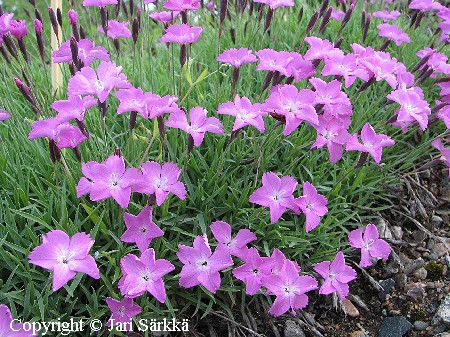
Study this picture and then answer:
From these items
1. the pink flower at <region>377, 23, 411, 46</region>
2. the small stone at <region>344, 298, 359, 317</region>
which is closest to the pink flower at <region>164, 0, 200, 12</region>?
the pink flower at <region>377, 23, 411, 46</region>

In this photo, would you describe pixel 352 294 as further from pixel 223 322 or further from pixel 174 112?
pixel 174 112

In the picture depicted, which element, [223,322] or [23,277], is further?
[223,322]

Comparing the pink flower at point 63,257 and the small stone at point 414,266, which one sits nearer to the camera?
the pink flower at point 63,257

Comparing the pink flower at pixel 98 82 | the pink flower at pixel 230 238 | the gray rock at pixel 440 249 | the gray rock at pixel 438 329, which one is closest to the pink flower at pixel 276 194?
the pink flower at pixel 230 238

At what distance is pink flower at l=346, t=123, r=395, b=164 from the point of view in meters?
1.78

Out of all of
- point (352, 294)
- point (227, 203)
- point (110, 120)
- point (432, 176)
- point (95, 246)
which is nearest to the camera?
point (95, 246)

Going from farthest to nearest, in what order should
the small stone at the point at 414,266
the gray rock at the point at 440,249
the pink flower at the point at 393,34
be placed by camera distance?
1. the pink flower at the point at 393,34
2. the gray rock at the point at 440,249
3. the small stone at the point at 414,266

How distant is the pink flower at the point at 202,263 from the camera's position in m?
1.58

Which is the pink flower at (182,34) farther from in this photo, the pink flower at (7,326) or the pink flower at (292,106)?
the pink flower at (7,326)

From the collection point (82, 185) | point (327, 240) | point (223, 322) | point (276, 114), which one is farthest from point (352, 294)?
point (82, 185)

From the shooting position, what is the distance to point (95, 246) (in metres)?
1.79

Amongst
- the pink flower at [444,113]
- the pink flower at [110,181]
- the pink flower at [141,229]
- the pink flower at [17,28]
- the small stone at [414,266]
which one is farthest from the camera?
the small stone at [414,266]

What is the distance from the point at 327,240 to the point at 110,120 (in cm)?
107

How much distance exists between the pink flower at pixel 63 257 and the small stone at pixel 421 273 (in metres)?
1.45
